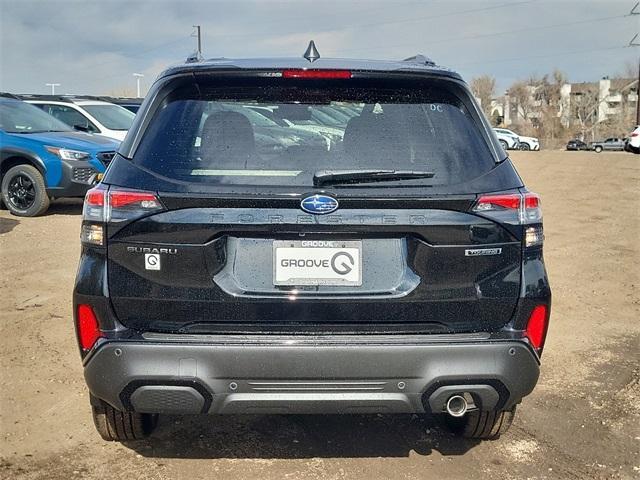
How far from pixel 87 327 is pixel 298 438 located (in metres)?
1.35

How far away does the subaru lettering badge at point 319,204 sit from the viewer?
267cm

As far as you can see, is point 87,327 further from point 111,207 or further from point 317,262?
point 317,262

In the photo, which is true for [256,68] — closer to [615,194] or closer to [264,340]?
[264,340]

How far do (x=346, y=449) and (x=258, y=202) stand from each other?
150 centimetres

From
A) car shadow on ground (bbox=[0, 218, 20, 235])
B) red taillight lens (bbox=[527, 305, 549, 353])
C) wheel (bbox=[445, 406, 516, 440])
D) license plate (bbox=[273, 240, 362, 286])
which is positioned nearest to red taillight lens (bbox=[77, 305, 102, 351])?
license plate (bbox=[273, 240, 362, 286])

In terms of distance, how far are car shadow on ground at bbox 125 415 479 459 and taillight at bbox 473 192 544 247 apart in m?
1.29

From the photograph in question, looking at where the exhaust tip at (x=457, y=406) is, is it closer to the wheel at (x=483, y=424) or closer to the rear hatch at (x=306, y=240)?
the rear hatch at (x=306, y=240)

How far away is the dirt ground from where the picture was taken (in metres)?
3.31

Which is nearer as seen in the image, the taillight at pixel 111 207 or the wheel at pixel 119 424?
the taillight at pixel 111 207

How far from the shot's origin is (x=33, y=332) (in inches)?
206

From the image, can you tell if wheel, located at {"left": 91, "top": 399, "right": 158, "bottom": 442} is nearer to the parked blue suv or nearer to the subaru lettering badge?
the subaru lettering badge

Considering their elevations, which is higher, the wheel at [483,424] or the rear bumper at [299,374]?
the rear bumper at [299,374]

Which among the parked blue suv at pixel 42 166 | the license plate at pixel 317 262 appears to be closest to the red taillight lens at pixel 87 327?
the license plate at pixel 317 262

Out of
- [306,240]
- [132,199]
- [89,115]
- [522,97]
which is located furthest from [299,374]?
[522,97]
